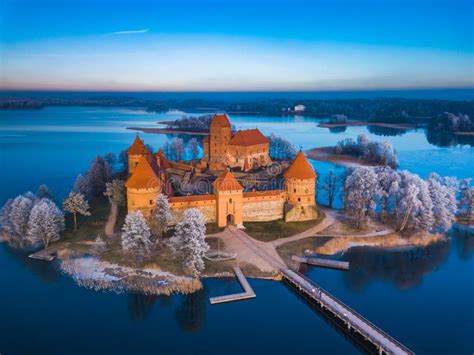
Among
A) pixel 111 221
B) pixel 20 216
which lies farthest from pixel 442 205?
pixel 20 216

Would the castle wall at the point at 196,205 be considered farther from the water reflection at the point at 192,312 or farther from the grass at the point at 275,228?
the water reflection at the point at 192,312

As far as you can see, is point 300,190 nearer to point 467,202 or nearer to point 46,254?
point 467,202

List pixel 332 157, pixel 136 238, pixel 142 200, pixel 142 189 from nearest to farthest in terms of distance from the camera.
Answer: pixel 136 238 → pixel 142 189 → pixel 142 200 → pixel 332 157

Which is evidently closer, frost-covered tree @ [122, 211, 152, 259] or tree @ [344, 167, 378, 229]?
frost-covered tree @ [122, 211, 152, 259]

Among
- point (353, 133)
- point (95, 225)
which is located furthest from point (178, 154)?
point (353, 133)

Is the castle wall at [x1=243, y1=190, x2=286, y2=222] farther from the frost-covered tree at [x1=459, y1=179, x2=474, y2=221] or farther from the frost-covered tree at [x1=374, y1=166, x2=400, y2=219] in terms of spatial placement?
the frost-covered tree at [x1=459, y1=179, x2=474, y2=221]

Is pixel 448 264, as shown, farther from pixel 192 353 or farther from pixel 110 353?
pixel 110 353

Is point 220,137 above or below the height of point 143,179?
above

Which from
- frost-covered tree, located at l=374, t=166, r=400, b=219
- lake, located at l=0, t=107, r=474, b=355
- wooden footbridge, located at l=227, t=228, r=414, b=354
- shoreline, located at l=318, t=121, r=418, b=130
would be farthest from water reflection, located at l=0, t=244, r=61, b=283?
shoreline, located at l=318, t=121, r=418, b=130
